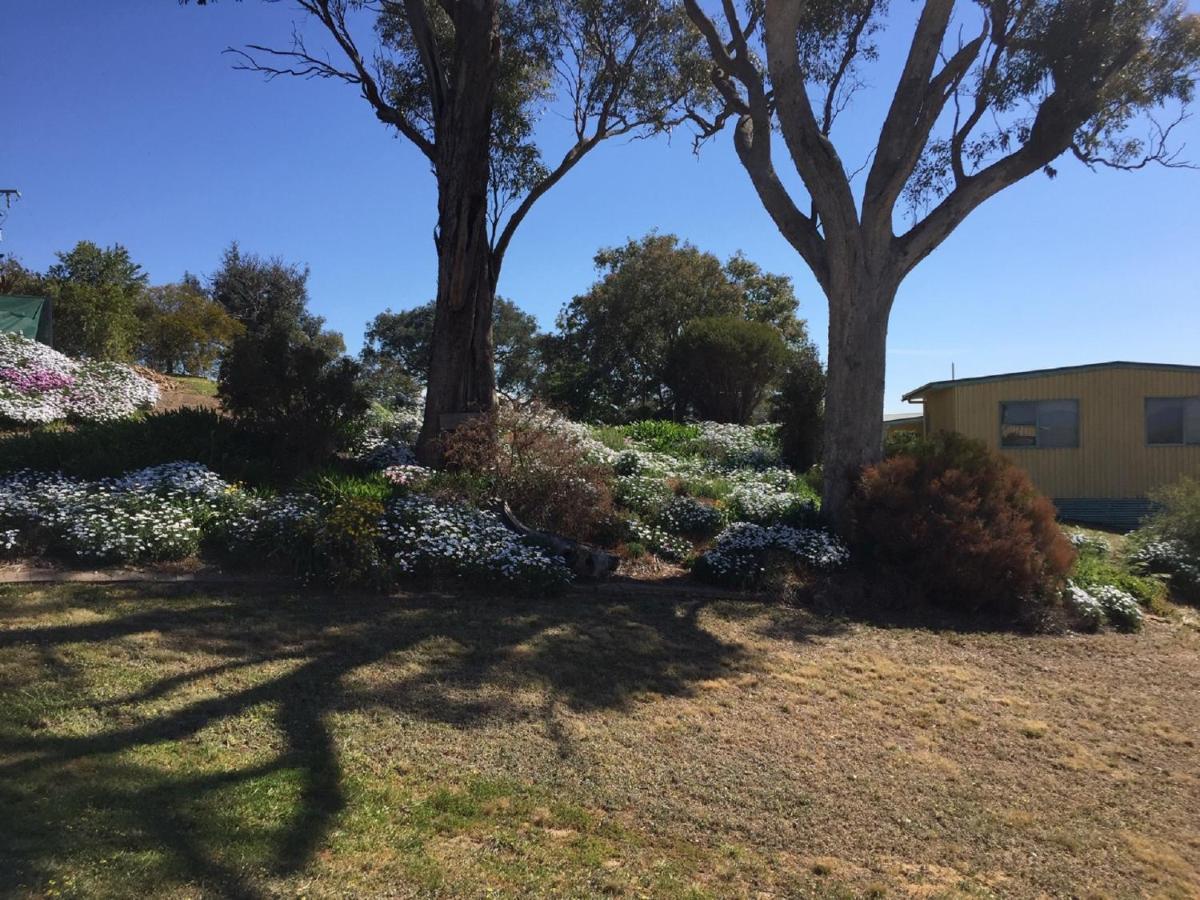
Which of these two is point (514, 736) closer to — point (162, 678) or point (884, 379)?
point (162, 678)

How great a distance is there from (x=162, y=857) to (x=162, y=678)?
2283 mm

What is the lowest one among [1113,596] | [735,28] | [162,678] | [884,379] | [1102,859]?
[1102,859]

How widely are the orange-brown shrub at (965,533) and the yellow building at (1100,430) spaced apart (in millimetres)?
9086

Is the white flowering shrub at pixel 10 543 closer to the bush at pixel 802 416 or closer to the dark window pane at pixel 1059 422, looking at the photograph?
the bush at pixel 802 416

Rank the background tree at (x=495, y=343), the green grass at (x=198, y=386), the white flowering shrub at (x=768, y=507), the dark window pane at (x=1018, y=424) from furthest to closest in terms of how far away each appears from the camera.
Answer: the background tree at (x=495, y=343)
the dark window pane at (x=1018, y=424)
the green grass at (x=198, y=386)
the white flowering shrub at (x=768, y=507)

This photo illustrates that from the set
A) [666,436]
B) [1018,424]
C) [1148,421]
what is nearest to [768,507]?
[666,436]

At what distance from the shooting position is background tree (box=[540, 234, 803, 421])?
27.4m

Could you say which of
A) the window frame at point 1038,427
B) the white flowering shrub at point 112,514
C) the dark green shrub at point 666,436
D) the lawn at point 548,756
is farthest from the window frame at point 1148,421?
the white flowering shrub at point 112,514

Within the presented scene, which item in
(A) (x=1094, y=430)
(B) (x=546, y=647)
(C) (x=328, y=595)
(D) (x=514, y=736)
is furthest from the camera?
(A) (x=1094, y=430)

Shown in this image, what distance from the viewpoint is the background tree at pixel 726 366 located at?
22.7 meters

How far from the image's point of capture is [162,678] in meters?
5.62

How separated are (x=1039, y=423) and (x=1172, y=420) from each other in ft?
8.26

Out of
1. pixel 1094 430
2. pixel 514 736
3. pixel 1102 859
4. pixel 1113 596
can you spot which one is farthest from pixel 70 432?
pixel 1094 430

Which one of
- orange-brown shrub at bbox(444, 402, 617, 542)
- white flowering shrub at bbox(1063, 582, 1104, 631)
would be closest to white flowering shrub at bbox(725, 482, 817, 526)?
orange-brown shrub at bbox(444, 402, 617, 542)
